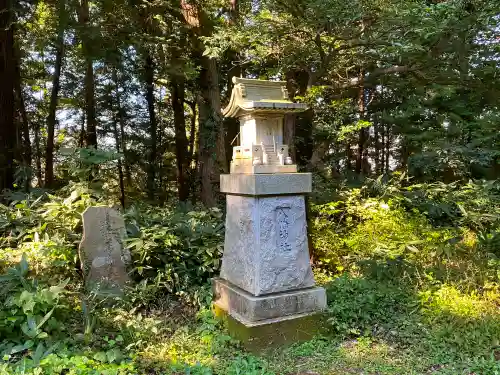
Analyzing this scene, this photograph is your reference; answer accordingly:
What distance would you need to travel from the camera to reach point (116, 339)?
3.45 meters

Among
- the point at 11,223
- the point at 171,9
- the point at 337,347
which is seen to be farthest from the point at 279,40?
the point at 11,223

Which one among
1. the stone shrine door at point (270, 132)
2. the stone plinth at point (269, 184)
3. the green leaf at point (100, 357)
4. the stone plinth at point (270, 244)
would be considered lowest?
the green leaf at point (100, 357)

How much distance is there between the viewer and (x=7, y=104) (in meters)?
7.27

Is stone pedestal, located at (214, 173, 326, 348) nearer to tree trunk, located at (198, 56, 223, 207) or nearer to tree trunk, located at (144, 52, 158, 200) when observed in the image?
tree trunk, located at (198, 56, 223, 207)

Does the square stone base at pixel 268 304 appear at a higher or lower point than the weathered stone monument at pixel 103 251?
lower

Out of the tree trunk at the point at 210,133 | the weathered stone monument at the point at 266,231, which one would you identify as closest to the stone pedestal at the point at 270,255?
the weathered stone monument at the point at 266,231

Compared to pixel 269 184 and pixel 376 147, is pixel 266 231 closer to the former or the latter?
pixel 269 184

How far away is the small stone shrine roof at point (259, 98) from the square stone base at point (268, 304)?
1.89m

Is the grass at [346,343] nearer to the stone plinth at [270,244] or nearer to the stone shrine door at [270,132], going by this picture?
the stone plinth at [270,244]

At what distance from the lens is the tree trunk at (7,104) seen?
7007mm

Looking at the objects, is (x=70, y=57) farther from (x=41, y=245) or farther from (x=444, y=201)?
(x=444, y=201)

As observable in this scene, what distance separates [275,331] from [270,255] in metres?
0.73

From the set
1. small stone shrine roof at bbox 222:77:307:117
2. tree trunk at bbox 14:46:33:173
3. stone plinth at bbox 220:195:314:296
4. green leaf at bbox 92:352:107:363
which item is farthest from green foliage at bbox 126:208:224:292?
tree trunk at bbox 14:46:33:173

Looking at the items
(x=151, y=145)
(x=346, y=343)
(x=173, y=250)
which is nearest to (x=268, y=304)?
(x=346, y=343)
